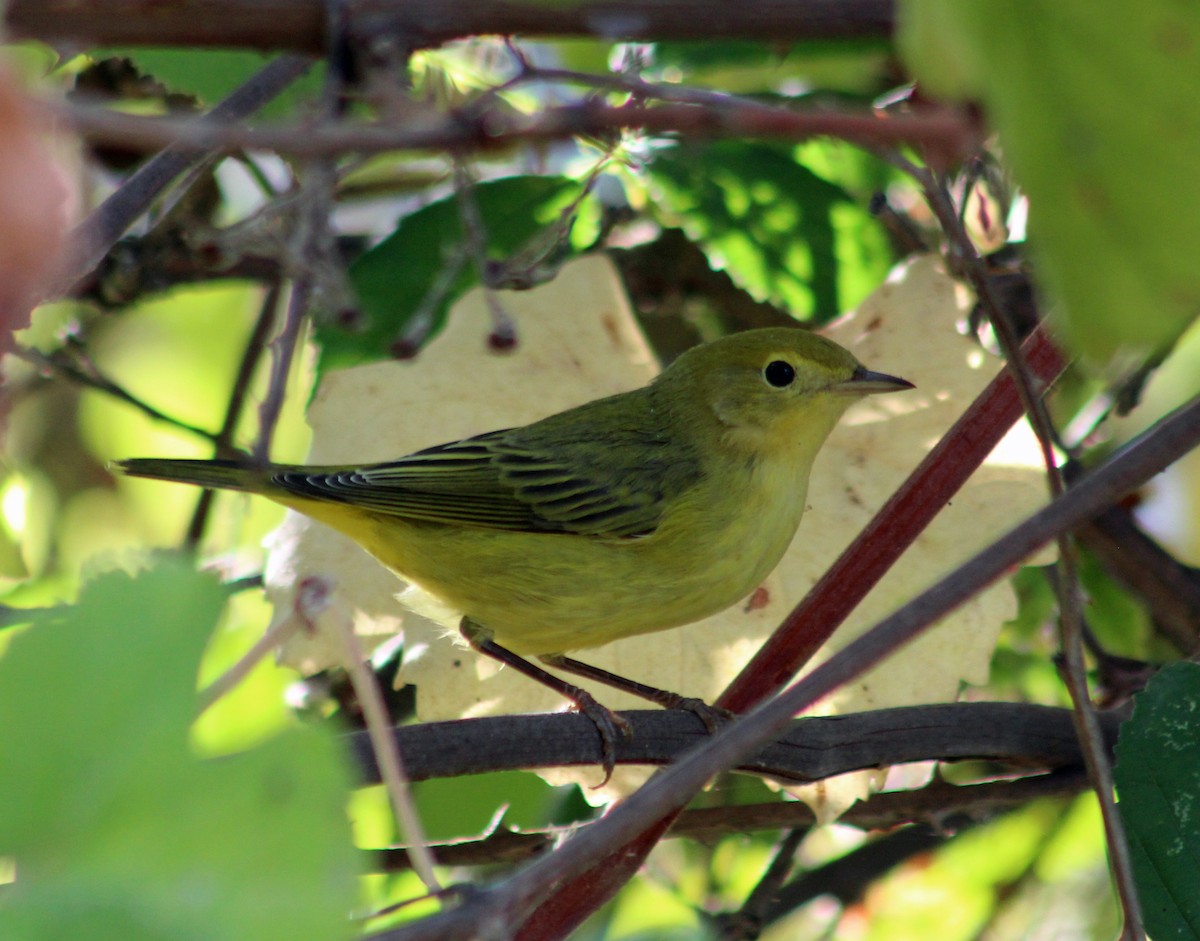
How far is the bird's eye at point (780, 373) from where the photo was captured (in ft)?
11.4

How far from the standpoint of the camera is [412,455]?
3441 mm

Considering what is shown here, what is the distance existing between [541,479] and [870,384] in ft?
2.95

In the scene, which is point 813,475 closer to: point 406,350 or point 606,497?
point 606,497

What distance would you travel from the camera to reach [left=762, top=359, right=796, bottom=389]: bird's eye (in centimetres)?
348

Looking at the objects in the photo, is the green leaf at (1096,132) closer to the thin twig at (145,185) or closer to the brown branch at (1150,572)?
the thin twig at (145,185)

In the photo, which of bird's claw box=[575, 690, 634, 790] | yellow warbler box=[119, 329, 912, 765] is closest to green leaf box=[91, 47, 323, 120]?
yellow warbler box=[119, 329, 912, 765]

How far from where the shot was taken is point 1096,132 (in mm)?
865

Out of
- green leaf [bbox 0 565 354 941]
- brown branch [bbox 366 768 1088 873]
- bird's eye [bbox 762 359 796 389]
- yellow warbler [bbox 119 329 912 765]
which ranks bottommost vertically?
green leaf [bbox 0 565 354 941]

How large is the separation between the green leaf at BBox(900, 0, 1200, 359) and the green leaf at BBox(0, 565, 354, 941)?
23.3 inches

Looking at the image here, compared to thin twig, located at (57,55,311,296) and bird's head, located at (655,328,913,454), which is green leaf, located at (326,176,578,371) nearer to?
bird's head, located at (655,328,913,454)

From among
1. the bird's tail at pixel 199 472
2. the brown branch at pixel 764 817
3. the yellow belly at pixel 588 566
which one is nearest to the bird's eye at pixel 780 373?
the yellow belly at pixel 588 566

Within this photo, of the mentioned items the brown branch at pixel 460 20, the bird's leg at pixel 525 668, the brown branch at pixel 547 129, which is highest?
the bird's leg at pixel 525 668

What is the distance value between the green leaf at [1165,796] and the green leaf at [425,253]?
1.90 m

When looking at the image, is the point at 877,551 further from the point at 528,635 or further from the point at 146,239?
the point at 146,239
